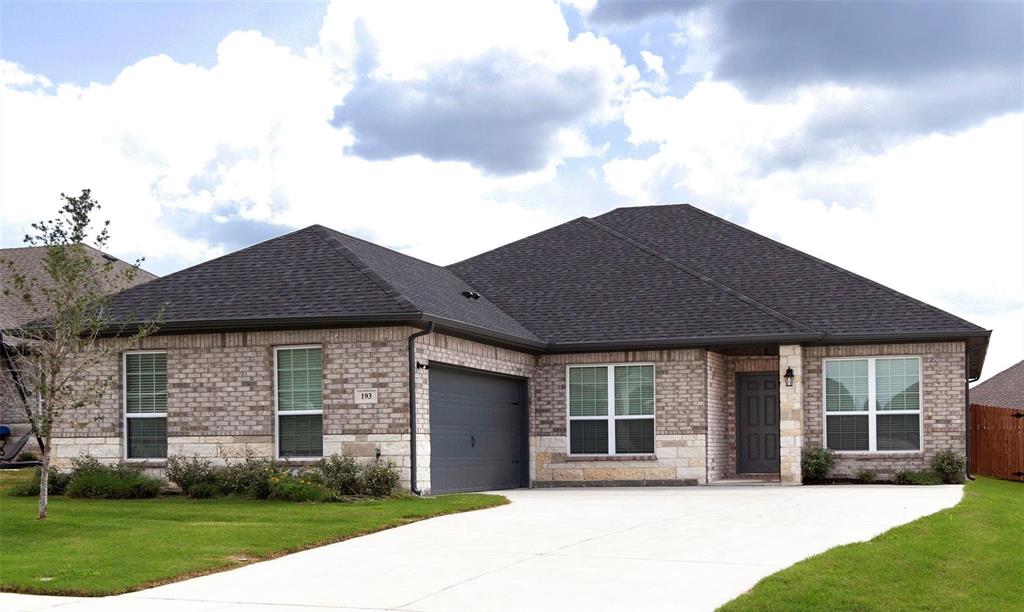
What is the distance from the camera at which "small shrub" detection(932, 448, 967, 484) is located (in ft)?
75.8

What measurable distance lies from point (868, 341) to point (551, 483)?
6.81 m

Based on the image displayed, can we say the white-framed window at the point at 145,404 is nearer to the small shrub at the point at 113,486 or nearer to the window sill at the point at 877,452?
the small shrub at the point at 113,486

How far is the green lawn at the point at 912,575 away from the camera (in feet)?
32.0

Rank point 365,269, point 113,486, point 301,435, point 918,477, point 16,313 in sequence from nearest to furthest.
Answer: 1. point 113,486
2. point 301,435
3. point 365,269
4. point 918,477
5. point 16,313

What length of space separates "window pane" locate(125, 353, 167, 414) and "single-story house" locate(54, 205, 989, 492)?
34mm

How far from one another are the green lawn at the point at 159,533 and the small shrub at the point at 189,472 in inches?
13.7

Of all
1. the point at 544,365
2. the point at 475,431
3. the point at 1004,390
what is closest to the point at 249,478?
the point at 475,431

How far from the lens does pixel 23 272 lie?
32.2 meters

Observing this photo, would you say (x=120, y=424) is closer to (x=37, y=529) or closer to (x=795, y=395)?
(x=37, y=529)

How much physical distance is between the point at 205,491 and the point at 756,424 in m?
11.8

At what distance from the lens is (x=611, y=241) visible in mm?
28344

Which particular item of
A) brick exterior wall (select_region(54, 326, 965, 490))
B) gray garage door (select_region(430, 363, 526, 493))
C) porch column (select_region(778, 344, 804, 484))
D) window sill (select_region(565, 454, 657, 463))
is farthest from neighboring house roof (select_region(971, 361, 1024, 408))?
gray garage door (select_region(430, 363, 526, 493))

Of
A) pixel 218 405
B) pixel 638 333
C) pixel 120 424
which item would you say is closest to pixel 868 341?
pixel 638 333

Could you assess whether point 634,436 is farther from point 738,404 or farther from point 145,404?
point 145,404
